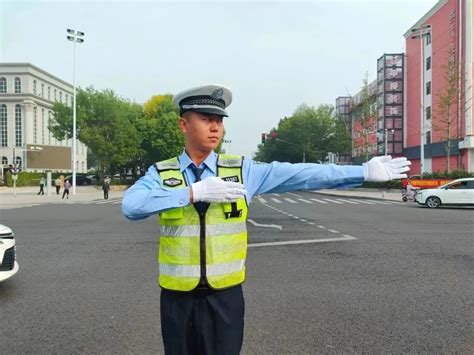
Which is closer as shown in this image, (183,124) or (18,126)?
(183,124)

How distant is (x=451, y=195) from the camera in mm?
21281

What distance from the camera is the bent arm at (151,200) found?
190cm

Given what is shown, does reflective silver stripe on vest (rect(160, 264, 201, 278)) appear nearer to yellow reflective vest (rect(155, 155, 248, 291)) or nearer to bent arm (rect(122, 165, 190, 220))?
yellow reflective vest (rect(155, 155, 248, 291))

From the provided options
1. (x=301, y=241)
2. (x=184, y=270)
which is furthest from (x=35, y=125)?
(x=184, y=270)

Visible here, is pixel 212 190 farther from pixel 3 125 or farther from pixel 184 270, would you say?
pixel 3 125

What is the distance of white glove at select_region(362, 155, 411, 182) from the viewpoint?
210cm

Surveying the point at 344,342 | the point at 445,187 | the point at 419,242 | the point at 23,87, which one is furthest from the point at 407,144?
the point at 23,87

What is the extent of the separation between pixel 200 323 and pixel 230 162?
754mm

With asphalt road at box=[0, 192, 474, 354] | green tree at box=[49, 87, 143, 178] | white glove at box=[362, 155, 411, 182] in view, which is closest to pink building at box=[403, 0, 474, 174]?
green tree at box=[49, 87, 143, 178]

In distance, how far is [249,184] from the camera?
222 cm

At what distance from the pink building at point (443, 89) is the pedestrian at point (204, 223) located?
112 ft

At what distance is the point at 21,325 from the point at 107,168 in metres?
48.4

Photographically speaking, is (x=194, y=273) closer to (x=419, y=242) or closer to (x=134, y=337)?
(x=134, y=337)

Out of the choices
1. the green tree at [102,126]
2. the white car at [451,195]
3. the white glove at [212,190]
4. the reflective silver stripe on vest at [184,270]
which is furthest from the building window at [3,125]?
the white glove at [212,190]
